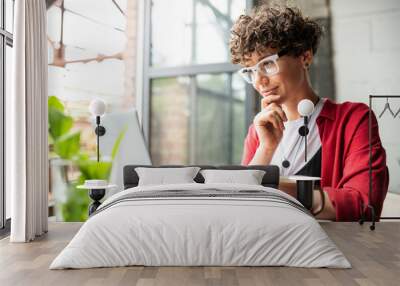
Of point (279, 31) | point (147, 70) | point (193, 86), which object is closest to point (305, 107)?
point (279, 31)

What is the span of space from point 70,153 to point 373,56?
3.38 metres

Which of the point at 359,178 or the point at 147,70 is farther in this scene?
the point at 147,70

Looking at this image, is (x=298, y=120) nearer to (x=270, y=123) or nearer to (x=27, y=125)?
(x=270, y=123)

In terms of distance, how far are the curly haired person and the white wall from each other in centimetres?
11

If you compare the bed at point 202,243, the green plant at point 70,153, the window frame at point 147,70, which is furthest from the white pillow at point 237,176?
the bed at point 202,243

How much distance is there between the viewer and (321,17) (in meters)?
5.41

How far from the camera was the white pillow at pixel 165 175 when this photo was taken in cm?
510

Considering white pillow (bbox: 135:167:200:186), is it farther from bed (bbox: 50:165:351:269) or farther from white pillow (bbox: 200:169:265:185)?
bed (bbox: 50:165:351:269)

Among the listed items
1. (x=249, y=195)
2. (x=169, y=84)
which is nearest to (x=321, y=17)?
(x=169, y=84)

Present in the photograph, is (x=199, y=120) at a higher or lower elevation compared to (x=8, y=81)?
lower

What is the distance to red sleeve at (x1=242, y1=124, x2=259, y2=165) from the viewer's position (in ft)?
18.1

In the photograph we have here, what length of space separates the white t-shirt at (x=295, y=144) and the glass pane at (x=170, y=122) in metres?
1.01

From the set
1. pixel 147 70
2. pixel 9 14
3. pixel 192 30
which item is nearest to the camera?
pixel 9 14

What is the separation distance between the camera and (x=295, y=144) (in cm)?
540
